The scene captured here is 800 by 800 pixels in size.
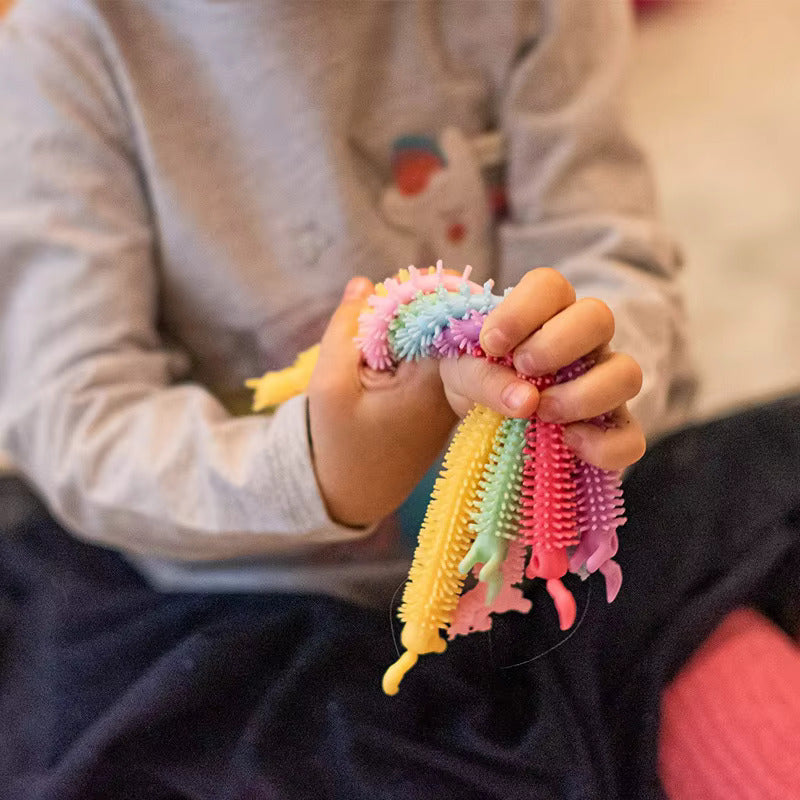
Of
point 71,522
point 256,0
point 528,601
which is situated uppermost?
point 256,0

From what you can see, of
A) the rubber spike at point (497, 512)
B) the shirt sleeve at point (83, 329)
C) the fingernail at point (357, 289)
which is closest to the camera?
the rubber spike at point (497, 512)

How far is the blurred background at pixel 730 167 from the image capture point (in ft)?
2.26

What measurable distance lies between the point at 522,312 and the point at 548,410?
0.03m

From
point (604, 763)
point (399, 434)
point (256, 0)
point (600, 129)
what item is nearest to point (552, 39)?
point (600, 129)

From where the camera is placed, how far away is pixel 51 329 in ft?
1.54

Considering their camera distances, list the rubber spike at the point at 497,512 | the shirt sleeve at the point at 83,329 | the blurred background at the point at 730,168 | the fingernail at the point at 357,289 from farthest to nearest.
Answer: the blurred background at the point at 730,168
the shirt sleeve at the point at 83,329
the fingernail at the point at 357,289
the rubber spike at the point at 497,512

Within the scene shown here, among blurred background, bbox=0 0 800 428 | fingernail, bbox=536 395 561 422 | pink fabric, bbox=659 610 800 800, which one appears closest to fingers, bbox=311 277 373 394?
fingernail, bbox=536 395 561 422

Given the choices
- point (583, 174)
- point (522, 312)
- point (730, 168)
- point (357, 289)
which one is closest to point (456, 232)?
point (583, 174)

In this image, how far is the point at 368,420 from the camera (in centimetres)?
34

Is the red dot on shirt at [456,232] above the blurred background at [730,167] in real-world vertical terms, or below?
above

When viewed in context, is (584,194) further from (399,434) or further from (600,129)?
(399,434)

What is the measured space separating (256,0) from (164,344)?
23 centimetres

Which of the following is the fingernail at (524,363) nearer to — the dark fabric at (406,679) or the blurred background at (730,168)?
the dark fabric at (406,679)

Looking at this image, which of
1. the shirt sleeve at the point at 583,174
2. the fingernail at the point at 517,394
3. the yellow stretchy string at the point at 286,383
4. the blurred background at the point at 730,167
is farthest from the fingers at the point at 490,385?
the blurred background at the point at 730,167
